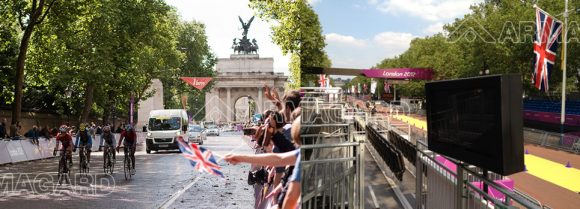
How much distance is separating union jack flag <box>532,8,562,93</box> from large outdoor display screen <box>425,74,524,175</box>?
7062 mm

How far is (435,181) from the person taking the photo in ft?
15.9

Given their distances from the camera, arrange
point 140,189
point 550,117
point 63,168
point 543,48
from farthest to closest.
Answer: point 550,117 → point 63,168 → point 543,48 → point 140,189

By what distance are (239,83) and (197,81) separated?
0.52 m

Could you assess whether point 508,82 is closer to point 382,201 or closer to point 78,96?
point 382,201

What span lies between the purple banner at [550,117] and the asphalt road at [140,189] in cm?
1142

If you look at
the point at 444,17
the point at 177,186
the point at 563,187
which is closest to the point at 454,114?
the point at 444,17

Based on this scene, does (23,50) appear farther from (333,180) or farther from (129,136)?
(333,180)

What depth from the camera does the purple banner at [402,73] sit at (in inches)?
279

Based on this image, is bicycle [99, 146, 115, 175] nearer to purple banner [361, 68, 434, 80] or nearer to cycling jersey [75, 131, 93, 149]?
cycling jersey [75, 131, 93, 149]

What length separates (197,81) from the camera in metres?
4.44

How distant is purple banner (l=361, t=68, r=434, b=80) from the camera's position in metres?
7.09

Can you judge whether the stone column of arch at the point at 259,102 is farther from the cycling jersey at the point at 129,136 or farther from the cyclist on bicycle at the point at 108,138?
the cyclist on bicycle at the point at 108,138

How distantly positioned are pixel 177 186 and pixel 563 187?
31.4 feet

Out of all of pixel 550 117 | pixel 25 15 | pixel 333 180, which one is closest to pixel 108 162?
pixel 25 15
